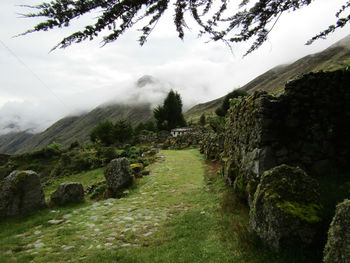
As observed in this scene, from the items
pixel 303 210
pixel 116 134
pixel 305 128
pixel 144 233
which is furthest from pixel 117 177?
pixel 116 134

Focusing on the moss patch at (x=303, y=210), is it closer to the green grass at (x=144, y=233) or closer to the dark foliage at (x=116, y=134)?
the green grass at (x=144, y=233)

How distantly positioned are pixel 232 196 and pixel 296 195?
118 inches

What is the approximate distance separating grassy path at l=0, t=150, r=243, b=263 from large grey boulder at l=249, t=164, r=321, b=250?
33.3 inches

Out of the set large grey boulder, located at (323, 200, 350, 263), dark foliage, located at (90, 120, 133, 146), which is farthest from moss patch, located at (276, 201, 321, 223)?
dark foliage, located at (90, 120, 133, 146)

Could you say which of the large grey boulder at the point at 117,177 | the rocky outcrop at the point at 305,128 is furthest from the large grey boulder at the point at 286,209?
the large grey boulder at the point at 117,177

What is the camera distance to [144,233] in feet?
15.5

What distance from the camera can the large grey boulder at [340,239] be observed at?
6.84ft

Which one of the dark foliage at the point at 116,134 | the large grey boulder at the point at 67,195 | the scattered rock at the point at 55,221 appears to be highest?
the dark foliage at the point at 116,134

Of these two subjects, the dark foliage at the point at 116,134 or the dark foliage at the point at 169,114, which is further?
the dark foliage at the point at 169,114

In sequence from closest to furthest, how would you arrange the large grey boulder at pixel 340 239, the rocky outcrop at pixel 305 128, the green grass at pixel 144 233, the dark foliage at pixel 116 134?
1. the large grey boulder at pixel 340 239
2. the green grass at pixel 144 233
3. the rocky outcrop at pixel 305 128
4. the dark foliage at pixel 116 134

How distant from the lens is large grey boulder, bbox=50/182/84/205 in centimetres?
700

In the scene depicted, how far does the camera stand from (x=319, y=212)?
306 centimetres

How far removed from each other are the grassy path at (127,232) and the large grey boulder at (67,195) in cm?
41

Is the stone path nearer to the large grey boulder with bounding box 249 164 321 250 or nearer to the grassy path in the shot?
the grassy path
